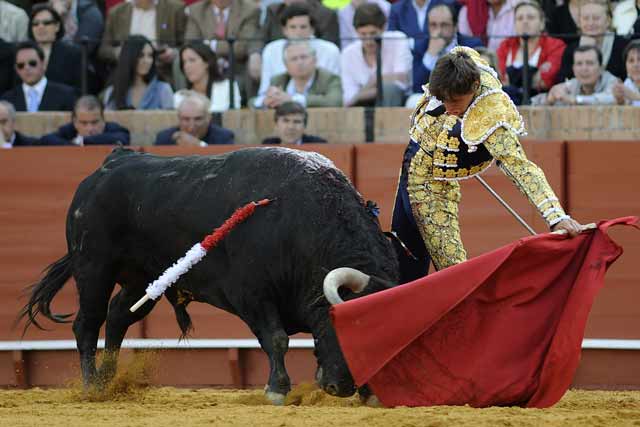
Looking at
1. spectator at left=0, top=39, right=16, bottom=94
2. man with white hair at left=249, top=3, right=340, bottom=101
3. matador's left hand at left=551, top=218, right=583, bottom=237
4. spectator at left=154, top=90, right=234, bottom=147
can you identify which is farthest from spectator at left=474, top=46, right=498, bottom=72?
spectator at left=0, top=39, right=16, bottom=94

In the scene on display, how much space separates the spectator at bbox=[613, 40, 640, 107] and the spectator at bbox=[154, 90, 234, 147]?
237 centimetres

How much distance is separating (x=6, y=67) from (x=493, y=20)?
10.8 ft

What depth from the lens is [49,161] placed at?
851 centimetres

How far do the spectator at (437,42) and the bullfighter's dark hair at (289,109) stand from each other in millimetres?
815

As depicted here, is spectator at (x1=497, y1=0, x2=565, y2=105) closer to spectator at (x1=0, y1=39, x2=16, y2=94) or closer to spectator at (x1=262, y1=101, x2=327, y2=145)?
spectator at (x1=262, y1=101, x2=327, y2=145)

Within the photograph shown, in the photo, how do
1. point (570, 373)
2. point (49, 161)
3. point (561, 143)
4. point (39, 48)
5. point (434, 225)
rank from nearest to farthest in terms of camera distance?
point (570, 373), point (434, 225), point (561, 143), point (49, 161), point (39, 48)

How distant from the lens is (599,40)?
835cm

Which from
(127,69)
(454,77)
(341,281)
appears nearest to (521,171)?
(454,77)

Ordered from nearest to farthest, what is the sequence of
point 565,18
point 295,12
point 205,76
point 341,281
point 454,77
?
point 454,77
point 341,281
point 565,18
point 295,12
point 205,76

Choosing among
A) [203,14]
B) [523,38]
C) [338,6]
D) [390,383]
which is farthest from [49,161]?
[390,383]

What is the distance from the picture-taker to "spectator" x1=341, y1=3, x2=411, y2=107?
865 cm

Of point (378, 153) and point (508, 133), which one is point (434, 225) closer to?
point (508, 133)

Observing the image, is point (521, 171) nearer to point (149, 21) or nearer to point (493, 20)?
point (493, 20)

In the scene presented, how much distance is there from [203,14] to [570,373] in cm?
488
